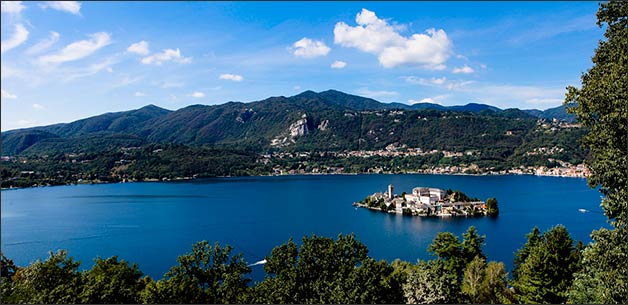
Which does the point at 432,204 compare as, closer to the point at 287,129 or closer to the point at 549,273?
the point at 549,273

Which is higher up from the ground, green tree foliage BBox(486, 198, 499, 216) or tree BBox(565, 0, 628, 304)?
tree BBox(565, 0, 628, 304)

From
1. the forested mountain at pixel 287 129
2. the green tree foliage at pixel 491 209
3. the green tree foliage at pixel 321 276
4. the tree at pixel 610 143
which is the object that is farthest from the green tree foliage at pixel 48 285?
the forested mountain at pixel 287 129

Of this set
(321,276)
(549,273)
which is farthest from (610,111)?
(549,273)

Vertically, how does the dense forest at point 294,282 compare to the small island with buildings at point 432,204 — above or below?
above

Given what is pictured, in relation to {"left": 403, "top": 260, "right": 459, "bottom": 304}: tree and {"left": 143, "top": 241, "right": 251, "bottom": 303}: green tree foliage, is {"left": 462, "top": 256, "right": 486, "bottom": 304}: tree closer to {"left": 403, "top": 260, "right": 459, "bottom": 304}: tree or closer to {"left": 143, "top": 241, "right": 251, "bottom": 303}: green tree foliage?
{"left": 403, "top": 260, "right": 459, "bottom": 304}: tree

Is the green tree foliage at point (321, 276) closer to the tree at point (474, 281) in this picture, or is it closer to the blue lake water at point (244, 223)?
the tree at point (474, 281)

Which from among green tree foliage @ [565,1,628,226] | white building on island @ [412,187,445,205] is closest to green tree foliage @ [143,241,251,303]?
green tree foliage @ [565,1,628,226]
